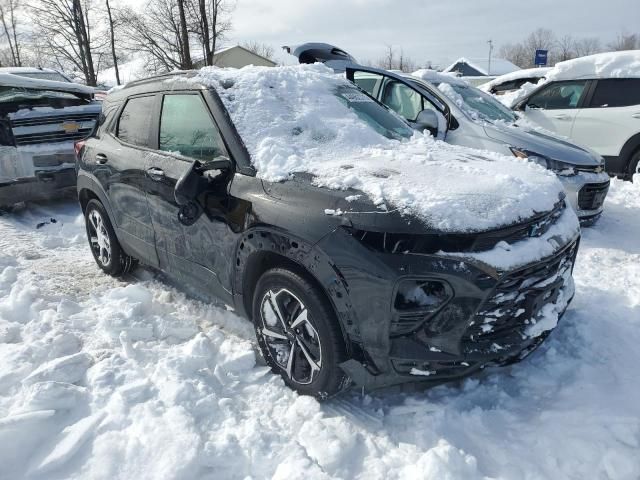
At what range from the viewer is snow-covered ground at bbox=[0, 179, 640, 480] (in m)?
2.19

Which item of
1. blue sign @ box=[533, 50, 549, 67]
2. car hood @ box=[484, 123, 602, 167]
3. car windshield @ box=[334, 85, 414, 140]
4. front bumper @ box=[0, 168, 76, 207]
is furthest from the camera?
blue sign @ box=[533, 50, 549, 67]

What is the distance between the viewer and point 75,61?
101 feet

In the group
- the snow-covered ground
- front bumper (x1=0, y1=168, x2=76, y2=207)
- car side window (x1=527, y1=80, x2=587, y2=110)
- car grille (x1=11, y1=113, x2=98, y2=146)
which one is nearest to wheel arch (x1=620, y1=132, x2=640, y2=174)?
car side window (x1=527, y1=80, x2=587, y2=110)

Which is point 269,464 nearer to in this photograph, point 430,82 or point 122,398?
point 122,398

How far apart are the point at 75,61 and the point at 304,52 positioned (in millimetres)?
30320

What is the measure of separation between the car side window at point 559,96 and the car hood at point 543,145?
8.06 ft

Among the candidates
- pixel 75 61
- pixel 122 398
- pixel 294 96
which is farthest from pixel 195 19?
pixel 122 398

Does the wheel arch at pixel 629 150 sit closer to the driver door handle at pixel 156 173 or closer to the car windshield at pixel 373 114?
the car windshield at pixel 373 114

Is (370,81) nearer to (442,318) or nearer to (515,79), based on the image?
(442,318)

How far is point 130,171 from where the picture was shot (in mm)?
3756

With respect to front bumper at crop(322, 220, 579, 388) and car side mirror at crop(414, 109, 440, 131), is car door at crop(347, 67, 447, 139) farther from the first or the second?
front bumper at crop(322, 220, 579, 388)

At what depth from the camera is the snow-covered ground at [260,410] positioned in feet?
7.20

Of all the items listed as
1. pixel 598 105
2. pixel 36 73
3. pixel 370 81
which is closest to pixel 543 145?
pixel 370 81

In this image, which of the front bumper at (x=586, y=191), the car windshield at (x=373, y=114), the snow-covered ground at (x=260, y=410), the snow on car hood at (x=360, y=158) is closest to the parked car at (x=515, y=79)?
the front bumper at (x=586, y=191)
